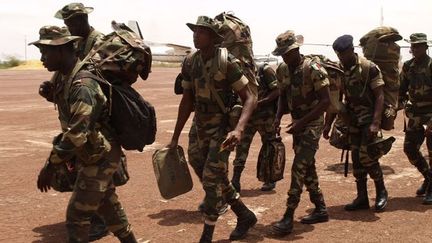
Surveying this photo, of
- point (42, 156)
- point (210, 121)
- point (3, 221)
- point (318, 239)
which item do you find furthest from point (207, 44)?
point (42, 156)

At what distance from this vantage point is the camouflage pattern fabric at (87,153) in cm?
375

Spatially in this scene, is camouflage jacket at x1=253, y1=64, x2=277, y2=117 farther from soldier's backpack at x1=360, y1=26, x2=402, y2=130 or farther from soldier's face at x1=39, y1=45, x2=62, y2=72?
soldier's face at x1=39, y1=45, x2=62, y2=72

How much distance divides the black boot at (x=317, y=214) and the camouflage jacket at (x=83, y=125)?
2.78 metres

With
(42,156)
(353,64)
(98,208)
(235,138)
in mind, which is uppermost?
(353,64)

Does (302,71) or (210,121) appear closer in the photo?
(210,121)

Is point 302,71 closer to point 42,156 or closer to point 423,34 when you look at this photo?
point 423,34

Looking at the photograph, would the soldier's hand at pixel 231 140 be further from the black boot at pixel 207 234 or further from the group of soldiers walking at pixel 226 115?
the black boot at pixel 207 234

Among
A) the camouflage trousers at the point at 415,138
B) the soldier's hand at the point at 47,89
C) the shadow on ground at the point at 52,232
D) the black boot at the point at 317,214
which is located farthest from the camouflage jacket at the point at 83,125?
the camouflage trousers at the point at 415,138

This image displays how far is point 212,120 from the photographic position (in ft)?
16.9

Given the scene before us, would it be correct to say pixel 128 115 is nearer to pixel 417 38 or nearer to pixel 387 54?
pixel 387 54

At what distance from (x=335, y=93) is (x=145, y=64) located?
2.50 metres

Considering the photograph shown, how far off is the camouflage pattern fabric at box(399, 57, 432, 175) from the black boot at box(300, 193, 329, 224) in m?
1.78

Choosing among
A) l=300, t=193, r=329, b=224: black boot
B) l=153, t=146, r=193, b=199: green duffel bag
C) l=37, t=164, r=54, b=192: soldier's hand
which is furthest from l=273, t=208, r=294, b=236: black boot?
l=37, t=164, r=54, b=192: soldier's hand

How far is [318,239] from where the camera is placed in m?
5.51
